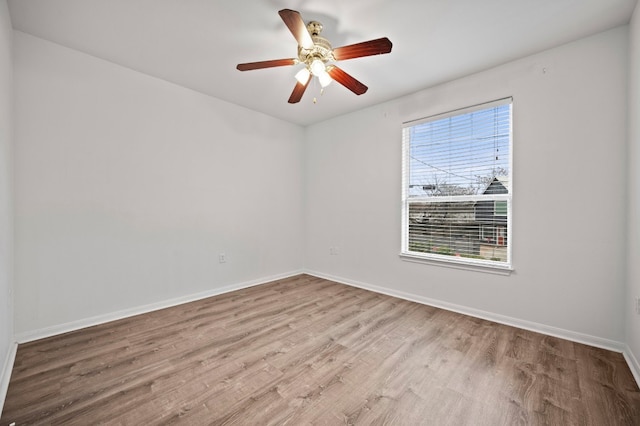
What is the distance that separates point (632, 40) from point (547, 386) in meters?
2.65

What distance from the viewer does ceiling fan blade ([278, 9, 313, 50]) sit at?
165 centimetres

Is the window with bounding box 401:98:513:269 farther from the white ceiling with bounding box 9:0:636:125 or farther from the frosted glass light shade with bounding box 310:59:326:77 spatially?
the frosted glass light shade with bounding box 310:59:326:77

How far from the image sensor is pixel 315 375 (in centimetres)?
188

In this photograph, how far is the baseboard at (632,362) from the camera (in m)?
1.83

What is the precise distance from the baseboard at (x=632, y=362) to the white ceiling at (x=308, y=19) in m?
2.56

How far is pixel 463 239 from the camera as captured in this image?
10.2ft

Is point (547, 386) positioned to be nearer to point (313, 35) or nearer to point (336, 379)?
point (336, 379)

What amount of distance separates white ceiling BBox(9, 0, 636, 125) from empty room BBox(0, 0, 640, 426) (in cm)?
2

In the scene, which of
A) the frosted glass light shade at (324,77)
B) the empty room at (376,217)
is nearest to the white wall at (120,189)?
the empty room at (376,217)

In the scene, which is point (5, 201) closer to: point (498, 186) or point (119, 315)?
point (119, 315)

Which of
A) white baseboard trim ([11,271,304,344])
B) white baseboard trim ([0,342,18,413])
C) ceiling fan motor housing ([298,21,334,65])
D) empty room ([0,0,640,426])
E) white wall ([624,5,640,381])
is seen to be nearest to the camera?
white baseboard trim ([0,342,18,413])

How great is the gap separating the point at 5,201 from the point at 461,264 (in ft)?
13.4

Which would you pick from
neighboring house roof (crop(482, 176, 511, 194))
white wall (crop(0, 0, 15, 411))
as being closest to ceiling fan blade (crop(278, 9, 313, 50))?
white wall (crop(0, 0, 15, 411))

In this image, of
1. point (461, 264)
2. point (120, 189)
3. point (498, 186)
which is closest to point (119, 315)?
point (120, 189)
